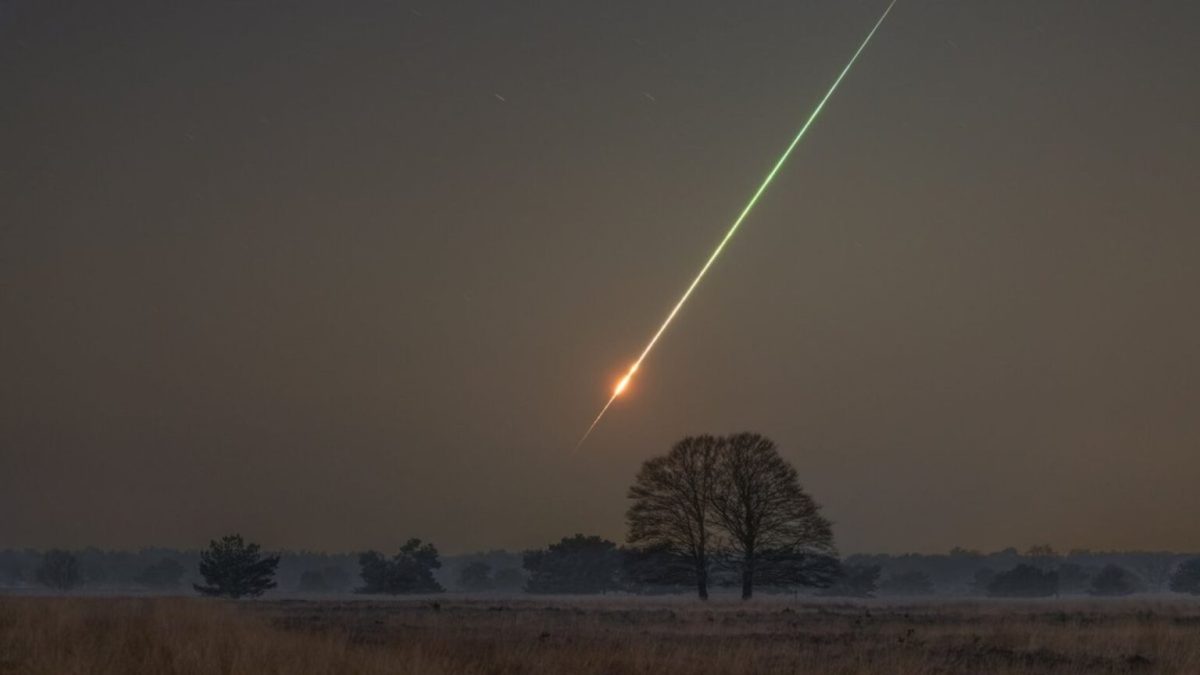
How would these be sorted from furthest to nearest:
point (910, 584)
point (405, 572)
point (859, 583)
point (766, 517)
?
point (910, 584)
point (859, 583)
point (405, 572)
point (766, 517)

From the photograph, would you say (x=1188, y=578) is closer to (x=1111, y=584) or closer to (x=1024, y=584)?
(x=1111, y=584)

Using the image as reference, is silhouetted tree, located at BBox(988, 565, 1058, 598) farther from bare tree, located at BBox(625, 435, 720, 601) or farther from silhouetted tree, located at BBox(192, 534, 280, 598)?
silhouetted tree, located at BBox(192, 534, 280, 598)

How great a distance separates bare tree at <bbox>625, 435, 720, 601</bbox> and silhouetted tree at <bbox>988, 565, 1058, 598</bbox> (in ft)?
239

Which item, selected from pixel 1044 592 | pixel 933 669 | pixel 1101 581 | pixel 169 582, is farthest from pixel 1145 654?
pixel 169 582

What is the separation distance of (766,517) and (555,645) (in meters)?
45.6

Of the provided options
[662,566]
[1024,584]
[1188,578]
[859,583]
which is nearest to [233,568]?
[662,566]

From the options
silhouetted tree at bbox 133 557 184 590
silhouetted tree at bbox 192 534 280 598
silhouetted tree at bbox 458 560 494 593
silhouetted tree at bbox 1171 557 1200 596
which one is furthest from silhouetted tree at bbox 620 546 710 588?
silhouetted tree at bbox 133 557 184 590

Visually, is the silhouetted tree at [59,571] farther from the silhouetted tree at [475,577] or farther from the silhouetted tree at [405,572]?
the silhouetted tree at [475,577]

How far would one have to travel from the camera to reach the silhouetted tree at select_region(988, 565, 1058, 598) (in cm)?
13325

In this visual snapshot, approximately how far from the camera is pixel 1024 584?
135250mm

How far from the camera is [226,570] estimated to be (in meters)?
74.7

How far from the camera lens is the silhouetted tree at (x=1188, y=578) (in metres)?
135

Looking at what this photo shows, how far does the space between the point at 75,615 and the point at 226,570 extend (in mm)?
50282

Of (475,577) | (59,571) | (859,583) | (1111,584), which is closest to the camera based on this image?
(59,571)
